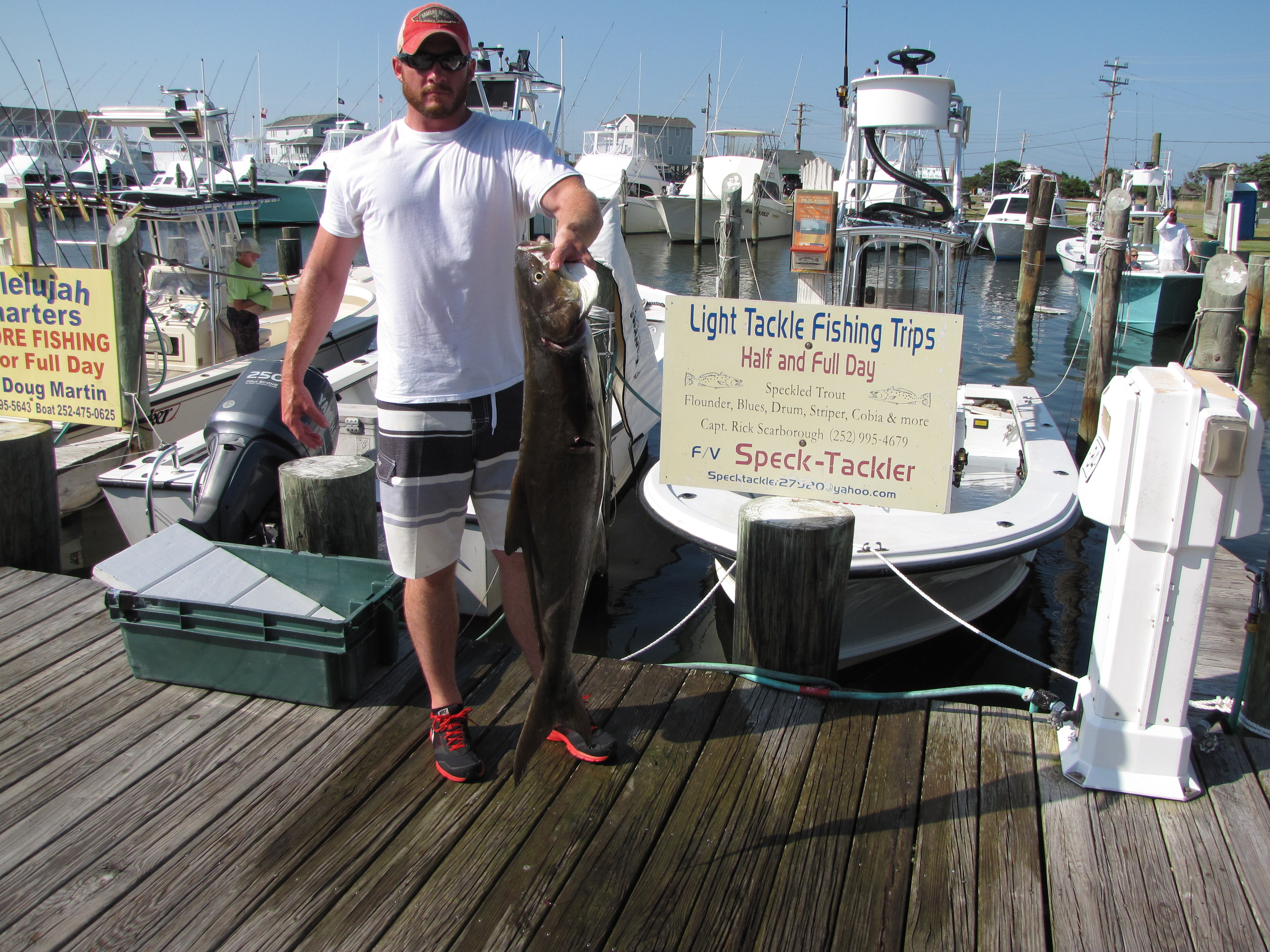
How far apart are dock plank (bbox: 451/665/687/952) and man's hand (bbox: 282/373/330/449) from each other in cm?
129

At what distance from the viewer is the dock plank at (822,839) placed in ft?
6.90

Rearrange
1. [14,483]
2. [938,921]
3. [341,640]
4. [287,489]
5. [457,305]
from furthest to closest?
[14,483] → [287,489] → [341,640] → [457,305] → [938,921]

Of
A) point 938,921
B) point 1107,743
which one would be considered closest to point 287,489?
point 938,921

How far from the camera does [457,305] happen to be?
2354mm

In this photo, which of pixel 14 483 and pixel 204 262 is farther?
pixel 204 262

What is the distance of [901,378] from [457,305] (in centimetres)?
176

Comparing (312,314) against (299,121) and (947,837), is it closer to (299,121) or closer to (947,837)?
(947,837)

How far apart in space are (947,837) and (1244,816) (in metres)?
0.86

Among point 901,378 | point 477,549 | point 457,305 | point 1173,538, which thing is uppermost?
point 457,305

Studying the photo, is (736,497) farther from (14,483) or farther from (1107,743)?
(14,483)

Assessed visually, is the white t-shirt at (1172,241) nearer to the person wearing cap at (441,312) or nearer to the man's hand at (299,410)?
the person wearing cap at (441,312)

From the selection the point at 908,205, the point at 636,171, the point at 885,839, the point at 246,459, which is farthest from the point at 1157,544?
the point at 636,171

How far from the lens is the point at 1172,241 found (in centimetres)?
1769

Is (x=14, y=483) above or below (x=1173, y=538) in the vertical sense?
below
